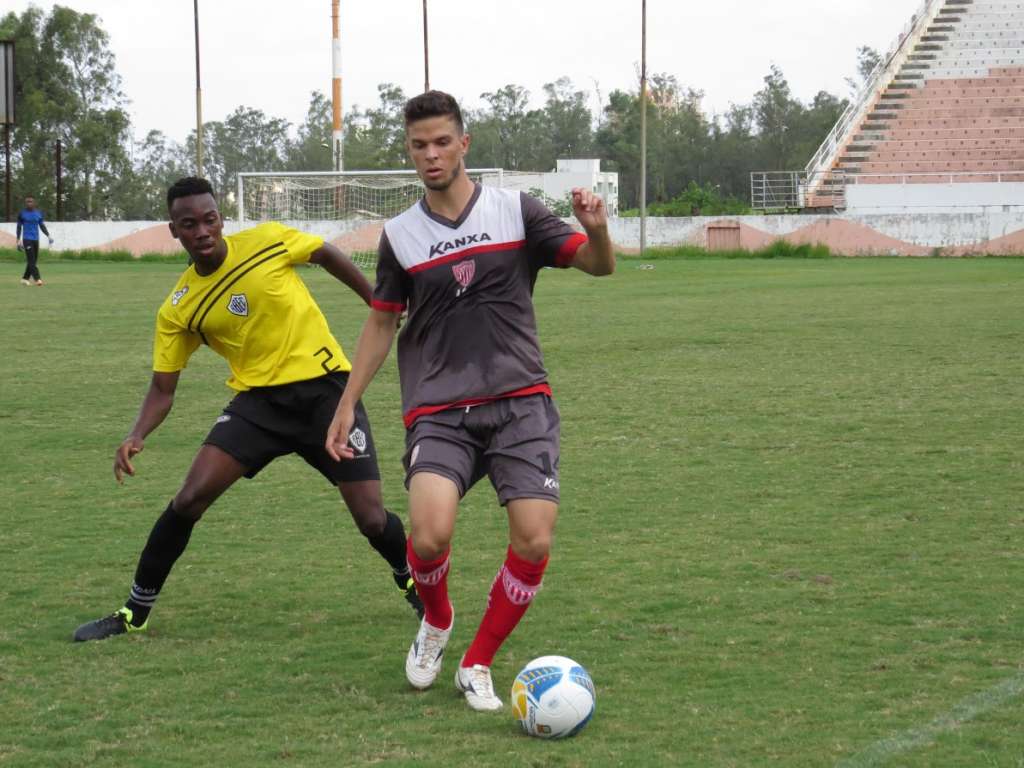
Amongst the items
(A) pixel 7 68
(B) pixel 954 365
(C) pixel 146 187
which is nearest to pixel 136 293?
(A) pixel 7 68

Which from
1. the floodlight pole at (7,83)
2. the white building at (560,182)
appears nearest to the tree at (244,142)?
the white building at (560,182)

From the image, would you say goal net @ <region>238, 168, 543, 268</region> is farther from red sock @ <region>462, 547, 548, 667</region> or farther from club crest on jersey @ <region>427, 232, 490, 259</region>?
red sock @ <region>462, 547, 548, 667</region>

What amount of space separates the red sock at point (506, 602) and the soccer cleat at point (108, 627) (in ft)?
5.22

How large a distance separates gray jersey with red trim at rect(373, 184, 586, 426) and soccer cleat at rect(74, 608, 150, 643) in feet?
5.25

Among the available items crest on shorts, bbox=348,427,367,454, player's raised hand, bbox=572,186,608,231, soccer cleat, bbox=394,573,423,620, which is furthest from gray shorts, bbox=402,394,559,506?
soccer cleat, bbox=394,573,423,620

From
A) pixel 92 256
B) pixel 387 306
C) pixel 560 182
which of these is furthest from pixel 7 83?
pixel 387 306

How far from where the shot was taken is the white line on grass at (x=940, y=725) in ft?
13.8

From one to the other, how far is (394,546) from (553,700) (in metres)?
1.63

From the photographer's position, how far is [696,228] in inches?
1630

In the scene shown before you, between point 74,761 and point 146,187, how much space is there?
77.2 m

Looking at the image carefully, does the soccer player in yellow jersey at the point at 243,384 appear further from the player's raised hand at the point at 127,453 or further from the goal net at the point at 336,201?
the goal net at the point at 336,201

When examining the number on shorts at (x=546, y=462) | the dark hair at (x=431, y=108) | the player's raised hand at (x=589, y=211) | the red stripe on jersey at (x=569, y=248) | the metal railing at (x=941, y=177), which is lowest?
the number on shorts at (x=546, y=462)

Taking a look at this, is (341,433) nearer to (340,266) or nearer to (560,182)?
(340,266)

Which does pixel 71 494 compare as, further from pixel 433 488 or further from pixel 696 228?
pixel 696 228
